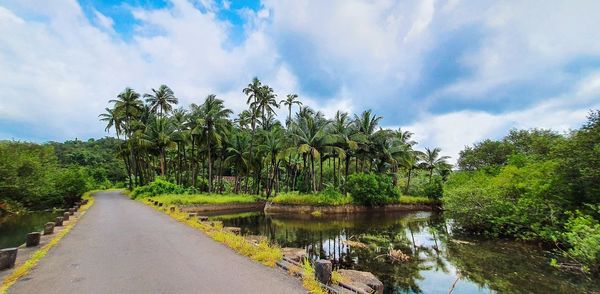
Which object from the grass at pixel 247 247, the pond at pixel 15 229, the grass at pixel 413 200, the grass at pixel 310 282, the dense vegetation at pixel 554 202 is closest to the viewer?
the grass at pixel 310 282

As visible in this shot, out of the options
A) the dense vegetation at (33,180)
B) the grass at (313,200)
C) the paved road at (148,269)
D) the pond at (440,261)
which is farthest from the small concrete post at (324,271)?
A: the dense vegetation at (33,180)

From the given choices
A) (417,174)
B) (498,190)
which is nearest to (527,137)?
(417,174)

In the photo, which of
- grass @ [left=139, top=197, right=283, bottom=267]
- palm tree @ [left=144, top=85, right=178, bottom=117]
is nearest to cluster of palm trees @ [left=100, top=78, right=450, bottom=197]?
palm tree @ [left=144, top=85, right=178, bottom=117]

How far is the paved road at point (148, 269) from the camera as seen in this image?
585cm

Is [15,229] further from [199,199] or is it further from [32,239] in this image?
[32,239]

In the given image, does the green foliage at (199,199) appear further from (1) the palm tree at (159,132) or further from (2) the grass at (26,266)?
(2) the grass at (26,266)

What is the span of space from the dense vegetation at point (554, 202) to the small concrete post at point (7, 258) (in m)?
16.3

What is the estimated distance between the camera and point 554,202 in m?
13.9

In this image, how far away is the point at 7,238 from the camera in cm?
1586

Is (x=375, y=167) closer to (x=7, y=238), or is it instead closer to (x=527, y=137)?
(x=527, y=137)

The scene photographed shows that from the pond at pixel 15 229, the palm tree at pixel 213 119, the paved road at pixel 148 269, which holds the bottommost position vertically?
the pond at pixel 15 229

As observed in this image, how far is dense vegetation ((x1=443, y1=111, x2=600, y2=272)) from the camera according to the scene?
34.8ft

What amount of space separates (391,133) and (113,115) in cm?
3744

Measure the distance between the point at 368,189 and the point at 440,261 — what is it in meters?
19.5
